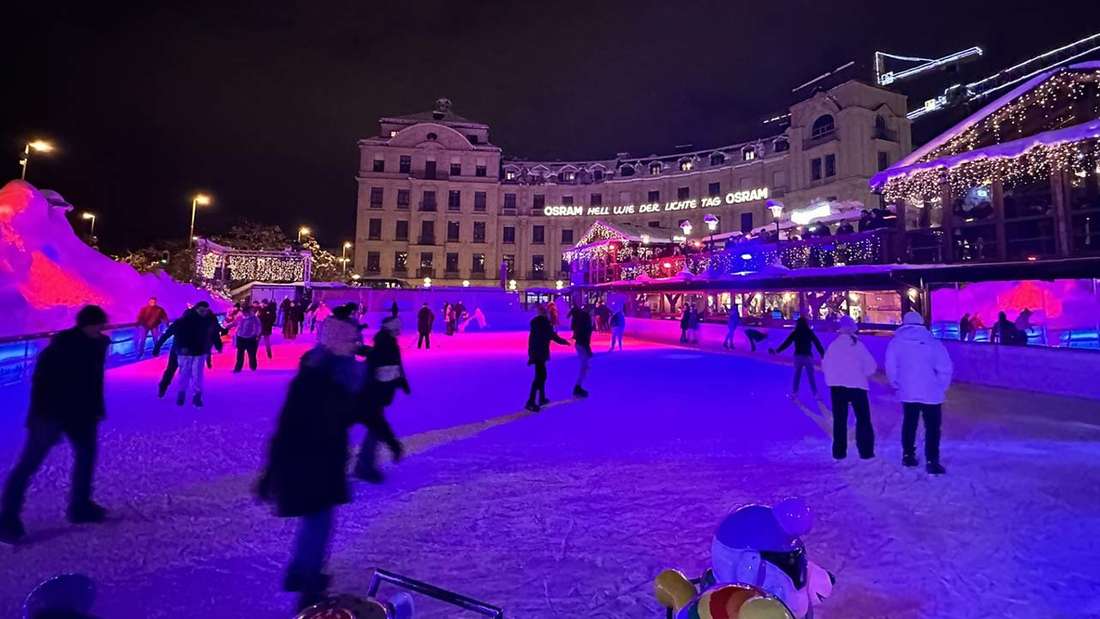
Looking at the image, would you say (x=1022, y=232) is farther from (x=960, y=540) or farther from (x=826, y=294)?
(x=960, y=540)

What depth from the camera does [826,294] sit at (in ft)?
61.6

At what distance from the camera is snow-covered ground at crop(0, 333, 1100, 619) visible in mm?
2943

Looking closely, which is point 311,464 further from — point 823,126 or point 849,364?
point 823,126

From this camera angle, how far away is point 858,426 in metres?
5.69

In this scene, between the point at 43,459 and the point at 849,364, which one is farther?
the point at 849,364

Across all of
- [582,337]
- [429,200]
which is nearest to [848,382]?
[582,337]

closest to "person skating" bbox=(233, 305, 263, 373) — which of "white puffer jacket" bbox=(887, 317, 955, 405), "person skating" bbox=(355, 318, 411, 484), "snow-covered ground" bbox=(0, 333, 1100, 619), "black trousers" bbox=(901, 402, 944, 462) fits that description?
"snow-covered ground" bbox=(0, 333, 1100, 619)

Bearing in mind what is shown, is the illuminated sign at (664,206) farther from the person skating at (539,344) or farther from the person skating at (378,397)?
the person skating at (378,397)

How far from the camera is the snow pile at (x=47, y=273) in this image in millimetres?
11945

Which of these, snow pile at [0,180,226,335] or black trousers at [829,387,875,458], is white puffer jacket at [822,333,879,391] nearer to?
black trousers at [829,387,875,458]

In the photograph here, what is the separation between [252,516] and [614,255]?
28552 millimetres

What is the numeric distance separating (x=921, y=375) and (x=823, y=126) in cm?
3615

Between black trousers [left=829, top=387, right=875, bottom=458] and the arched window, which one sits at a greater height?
the arched window

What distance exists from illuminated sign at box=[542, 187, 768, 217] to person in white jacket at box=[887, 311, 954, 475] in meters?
39.4
